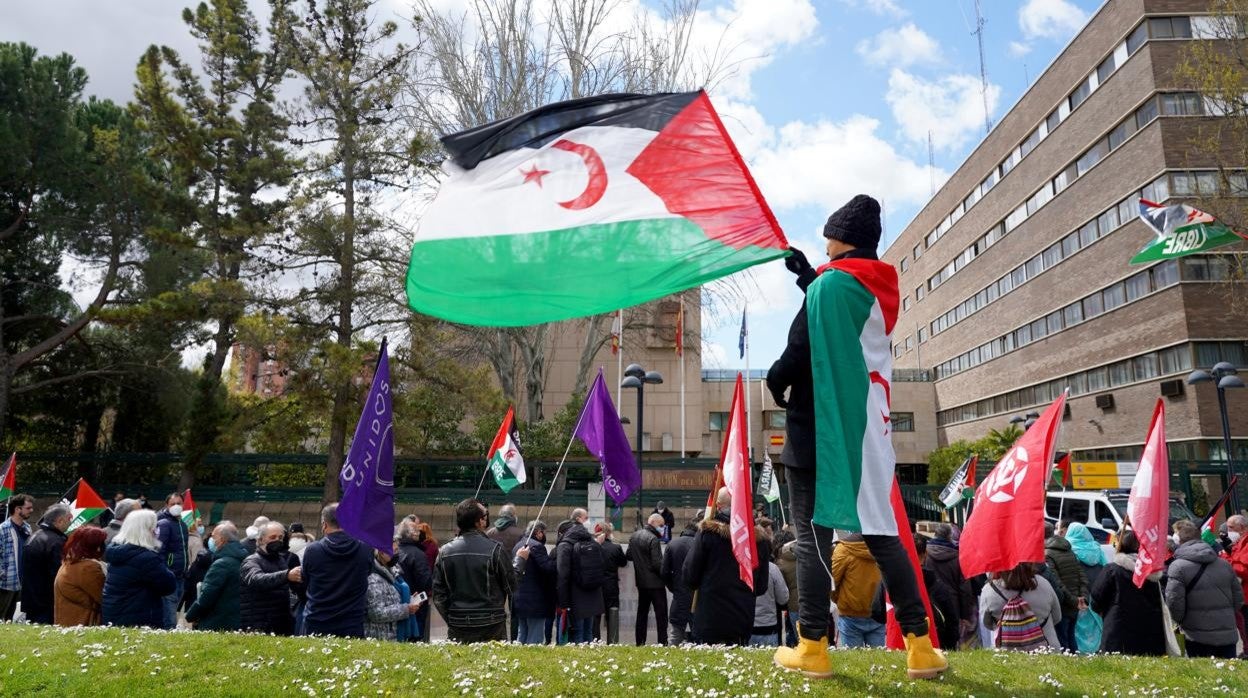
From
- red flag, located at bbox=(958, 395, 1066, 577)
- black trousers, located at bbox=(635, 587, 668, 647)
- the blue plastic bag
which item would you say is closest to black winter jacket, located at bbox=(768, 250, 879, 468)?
red flag, located at bbox=(958, 395, 1066, 577)

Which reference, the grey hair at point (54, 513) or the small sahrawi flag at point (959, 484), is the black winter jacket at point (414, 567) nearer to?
the grey hair at point (54, 513)

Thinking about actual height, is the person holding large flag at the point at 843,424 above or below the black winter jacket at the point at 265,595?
above

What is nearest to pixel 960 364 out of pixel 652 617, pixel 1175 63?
pixel 1175 63

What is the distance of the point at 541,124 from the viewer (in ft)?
16.9

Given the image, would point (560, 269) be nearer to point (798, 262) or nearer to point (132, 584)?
point (798, 262)

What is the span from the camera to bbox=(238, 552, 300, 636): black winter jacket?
22.7ft

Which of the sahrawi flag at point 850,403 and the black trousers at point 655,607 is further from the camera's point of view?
the black trousers at point 655,607

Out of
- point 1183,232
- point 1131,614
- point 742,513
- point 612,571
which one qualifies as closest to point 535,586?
point 612,571

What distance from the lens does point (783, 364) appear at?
14.4ft

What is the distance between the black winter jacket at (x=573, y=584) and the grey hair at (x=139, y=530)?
4.42 metres

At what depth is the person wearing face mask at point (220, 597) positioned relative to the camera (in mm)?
7203

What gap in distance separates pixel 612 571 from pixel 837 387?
6694 millimetres

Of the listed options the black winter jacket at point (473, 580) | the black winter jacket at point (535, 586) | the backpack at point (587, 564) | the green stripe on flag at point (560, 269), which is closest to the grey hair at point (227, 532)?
the black winter jacket at point (473, 580)

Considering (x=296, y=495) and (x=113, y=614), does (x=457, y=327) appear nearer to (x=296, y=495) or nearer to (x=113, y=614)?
(x=296, y=495)
